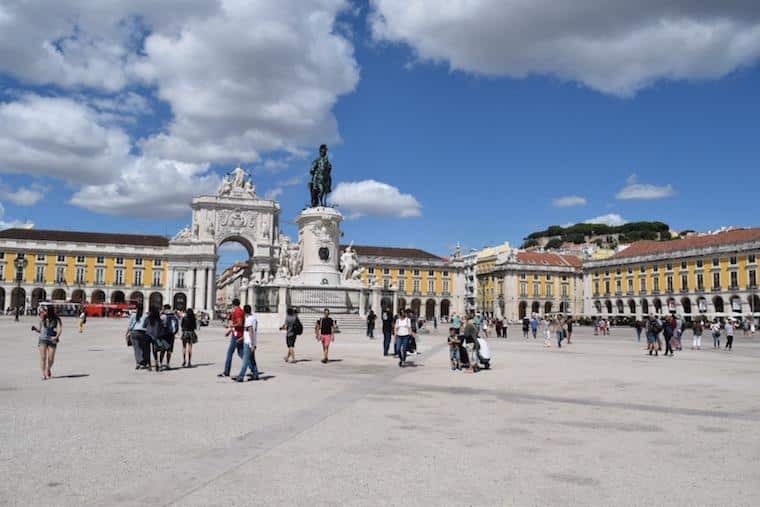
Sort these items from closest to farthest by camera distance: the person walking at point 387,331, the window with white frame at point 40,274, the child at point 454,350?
the child at point 454,350 → the person walking at point 387,331 → the window with white frame at point 40,274

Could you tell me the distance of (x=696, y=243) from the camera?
77.8m

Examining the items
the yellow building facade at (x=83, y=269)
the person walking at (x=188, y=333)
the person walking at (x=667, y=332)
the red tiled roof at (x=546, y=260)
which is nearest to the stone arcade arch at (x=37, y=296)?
the yellow building facade at (x=83, y=269)

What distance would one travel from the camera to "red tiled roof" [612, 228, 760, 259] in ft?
236

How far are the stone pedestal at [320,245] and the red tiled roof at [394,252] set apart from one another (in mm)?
63164

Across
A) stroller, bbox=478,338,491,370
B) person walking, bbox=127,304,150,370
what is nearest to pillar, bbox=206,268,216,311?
person walking, bbox=127,304,150,370

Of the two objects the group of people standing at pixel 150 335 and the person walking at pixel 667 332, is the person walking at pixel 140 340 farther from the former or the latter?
the person walking at pixel 667 332

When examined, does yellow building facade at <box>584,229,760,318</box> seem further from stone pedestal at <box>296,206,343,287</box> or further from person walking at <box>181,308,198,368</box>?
person walking at <box>181,308,198,368</box>

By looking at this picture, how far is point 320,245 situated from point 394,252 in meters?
68.5

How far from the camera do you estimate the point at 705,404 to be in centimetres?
929

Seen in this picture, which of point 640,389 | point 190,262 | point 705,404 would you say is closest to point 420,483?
point 705,404

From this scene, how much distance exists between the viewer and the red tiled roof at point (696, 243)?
7194 cm

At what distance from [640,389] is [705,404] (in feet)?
5.65

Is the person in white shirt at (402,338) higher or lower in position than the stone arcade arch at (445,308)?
lower

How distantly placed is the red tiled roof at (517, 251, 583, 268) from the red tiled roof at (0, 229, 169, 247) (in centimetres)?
5579
